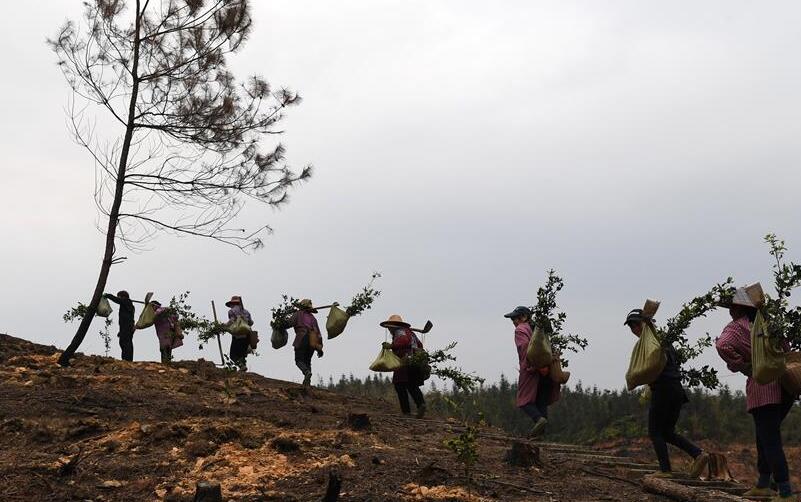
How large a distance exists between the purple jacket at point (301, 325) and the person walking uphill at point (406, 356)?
6.65 ft

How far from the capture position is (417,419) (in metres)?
12.7

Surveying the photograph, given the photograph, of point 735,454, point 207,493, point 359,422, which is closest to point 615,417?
point 735,454

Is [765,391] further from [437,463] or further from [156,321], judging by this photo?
[156,321]

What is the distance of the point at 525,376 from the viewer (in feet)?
35.8

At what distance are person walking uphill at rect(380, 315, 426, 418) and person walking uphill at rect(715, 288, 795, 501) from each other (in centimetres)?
561

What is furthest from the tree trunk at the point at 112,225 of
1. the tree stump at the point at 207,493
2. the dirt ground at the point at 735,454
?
the dirt ground at the point at 735,454

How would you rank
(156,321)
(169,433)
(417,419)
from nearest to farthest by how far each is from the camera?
(169,433)
(417,419)
(156,321)

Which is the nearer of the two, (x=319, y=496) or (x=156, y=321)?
(x=319, y=496)

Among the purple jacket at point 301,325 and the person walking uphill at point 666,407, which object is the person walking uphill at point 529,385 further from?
the purple jacket at point 301,325

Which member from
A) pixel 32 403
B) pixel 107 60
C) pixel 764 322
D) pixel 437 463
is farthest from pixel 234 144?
pixel 764 322

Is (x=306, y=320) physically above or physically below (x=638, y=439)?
above

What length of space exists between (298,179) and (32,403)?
5.18 metres

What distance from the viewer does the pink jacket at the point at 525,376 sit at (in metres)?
10.9

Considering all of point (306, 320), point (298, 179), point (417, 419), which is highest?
point (298, 179)
